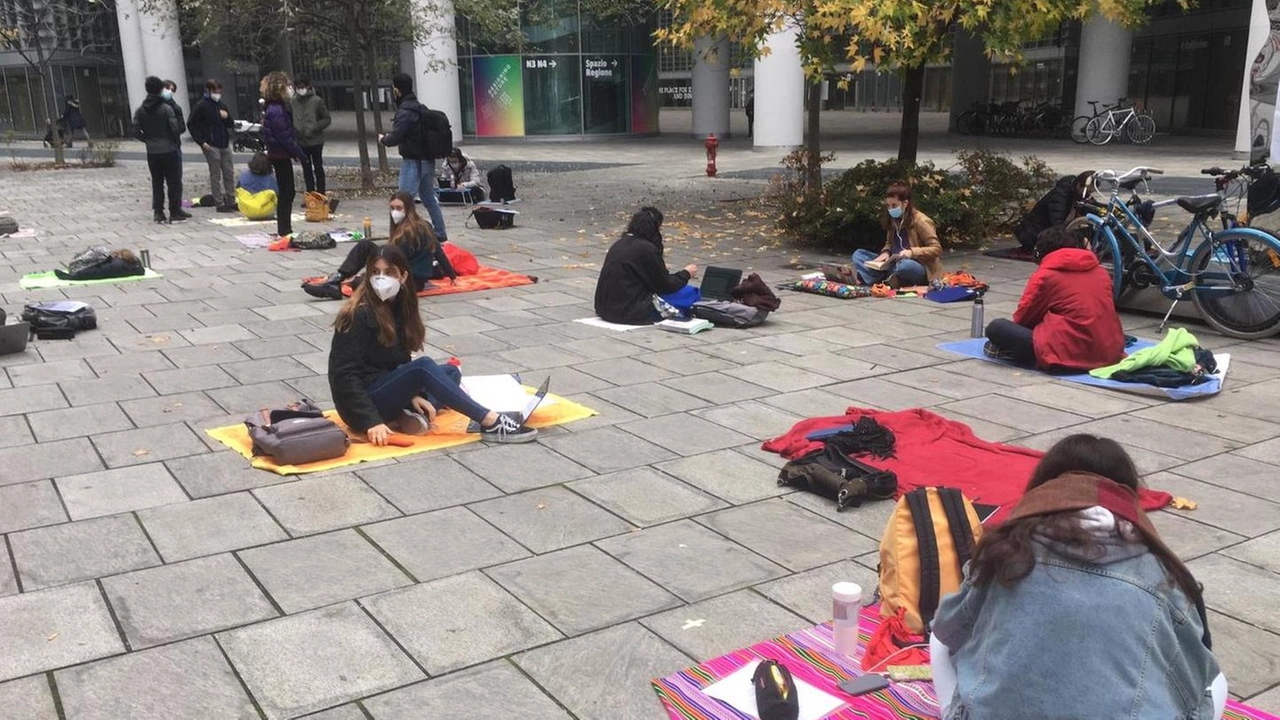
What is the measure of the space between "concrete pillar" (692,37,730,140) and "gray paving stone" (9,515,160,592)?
25056 millimetres

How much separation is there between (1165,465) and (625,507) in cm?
A: 259

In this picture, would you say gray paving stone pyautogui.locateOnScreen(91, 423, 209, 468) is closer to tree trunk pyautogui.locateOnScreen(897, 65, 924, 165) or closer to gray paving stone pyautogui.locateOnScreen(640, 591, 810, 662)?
gray paving stone pyautogui.locateOnScreen(640, 591, 810, 662)

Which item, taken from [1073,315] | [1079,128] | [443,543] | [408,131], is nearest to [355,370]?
[443,543]

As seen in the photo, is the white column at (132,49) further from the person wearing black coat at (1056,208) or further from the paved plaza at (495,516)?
the person wearing black coat at (1056,208)

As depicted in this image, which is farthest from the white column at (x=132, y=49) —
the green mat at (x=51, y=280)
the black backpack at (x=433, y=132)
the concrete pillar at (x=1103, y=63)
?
the concrete pillar at (x=1103, y=63)

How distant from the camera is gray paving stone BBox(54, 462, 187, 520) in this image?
479cm

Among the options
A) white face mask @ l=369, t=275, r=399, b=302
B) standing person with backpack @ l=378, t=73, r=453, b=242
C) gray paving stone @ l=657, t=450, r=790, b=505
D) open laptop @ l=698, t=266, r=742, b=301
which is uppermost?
standing person with backpack @ l=378, t=73, r=453, b=242

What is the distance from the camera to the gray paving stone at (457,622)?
3547mm

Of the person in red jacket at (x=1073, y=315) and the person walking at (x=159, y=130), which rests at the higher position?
the person walking at (x=159, y=130)

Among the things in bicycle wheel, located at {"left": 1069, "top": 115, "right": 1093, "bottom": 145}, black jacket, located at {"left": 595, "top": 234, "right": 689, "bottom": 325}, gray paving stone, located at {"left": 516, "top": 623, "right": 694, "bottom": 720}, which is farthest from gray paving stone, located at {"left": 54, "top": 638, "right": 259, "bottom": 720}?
bicycle wheel, located at {"left": 1069, "top": 115, "right": 1093, "bottom": 145}

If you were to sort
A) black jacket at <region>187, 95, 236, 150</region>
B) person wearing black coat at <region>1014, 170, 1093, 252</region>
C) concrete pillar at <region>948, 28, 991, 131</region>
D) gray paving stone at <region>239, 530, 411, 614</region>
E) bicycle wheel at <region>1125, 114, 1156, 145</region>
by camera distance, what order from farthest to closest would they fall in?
concrete pillar at <region>948, 28, 991, 131</region> → bicycle wheel at <region>1125, 114, 1156, 145</region> → black jacket at <region>187, 95, 236, 150</region> → person wearing black coat at <region>1014, 170, 1093, 252</region> → gray paving stone at <region>239, 530, 411, 614</region>

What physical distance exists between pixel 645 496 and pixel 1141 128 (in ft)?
76.1

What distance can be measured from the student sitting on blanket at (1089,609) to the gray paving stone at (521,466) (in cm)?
301

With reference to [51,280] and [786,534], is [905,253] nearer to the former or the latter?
[786,534]
